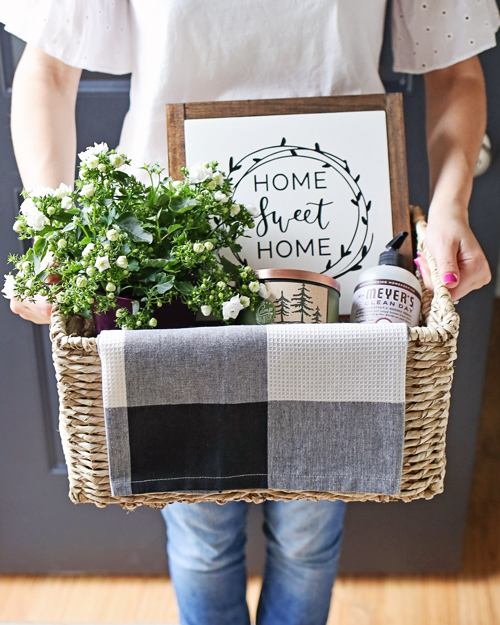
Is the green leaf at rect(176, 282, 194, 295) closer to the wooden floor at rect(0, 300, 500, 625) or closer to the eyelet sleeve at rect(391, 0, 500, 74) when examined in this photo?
the eyelet sleeve at rect(391, 0, 500, 74)

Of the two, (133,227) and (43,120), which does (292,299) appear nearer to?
(133,227)

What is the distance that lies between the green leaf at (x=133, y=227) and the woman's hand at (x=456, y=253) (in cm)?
31

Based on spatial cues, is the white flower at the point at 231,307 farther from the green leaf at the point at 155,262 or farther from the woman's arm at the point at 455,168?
the woman's arm at the point at 455,168

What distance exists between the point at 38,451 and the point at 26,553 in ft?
0.86

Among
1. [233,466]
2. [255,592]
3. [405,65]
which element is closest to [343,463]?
[233,466]

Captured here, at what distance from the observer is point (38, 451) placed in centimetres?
124

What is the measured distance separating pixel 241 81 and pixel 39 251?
36cm

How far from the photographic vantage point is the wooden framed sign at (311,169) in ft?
2.30

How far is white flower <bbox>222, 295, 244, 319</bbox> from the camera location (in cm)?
54

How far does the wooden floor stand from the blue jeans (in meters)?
0.39

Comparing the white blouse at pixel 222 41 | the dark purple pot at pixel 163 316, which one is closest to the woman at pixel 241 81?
the white blouse at pixel 222 41

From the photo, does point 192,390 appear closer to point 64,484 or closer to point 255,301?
point 255,301

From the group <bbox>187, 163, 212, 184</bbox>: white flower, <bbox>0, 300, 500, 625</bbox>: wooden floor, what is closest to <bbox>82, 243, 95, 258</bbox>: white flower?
<bbox>187, 163, 212, 184</bbox>: white flower

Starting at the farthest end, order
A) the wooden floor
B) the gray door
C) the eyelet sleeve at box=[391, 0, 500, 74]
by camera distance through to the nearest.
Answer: the wooden floor
the gray door
the eyelet sleeve at box=[391, 0, 500, 74]
